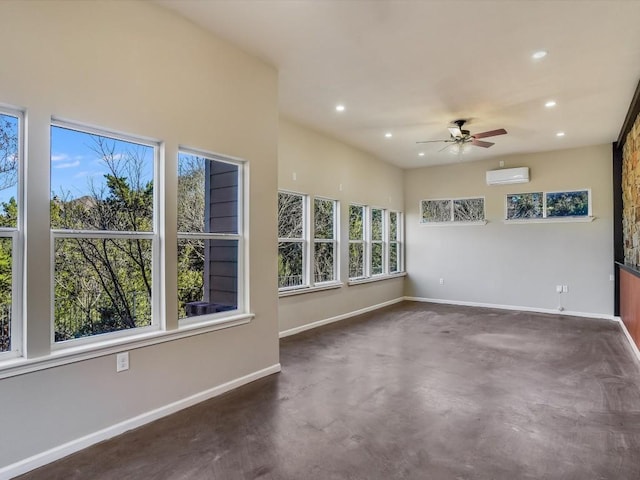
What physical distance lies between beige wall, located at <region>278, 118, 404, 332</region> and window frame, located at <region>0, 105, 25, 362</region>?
134 inches

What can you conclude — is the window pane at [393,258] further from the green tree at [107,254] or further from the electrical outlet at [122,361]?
the electrical outlet at [122,361]

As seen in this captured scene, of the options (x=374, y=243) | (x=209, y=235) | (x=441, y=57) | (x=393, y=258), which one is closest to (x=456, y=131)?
(x=441, y=57)

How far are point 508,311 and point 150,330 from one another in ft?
22.8

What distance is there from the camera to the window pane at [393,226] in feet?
28.5

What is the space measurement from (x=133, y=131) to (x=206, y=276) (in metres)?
1.36

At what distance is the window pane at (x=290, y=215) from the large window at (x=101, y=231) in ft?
9.13

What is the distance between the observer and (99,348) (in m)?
2.60

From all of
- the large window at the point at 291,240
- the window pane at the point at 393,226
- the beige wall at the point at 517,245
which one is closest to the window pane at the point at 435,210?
the beige wall at the point at 517,245

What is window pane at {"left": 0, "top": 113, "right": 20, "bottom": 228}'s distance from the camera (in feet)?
7.53

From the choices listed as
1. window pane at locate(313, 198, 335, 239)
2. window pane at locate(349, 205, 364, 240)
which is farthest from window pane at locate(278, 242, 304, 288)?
window pane at locate(349, 205, 364, 240)

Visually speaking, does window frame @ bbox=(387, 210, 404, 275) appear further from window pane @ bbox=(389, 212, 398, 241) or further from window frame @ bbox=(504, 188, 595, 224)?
window frame @ bbox=(504, 188, 595, 224)

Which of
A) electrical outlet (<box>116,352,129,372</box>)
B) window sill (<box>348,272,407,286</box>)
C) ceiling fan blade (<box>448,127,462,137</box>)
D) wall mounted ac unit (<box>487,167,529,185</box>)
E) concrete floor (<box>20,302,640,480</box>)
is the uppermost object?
ceiling fan blade (<box>448,127,462,137</box>)

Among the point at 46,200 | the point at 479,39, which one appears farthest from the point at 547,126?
the point at 46,200

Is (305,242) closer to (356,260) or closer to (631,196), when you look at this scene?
(356,260)
